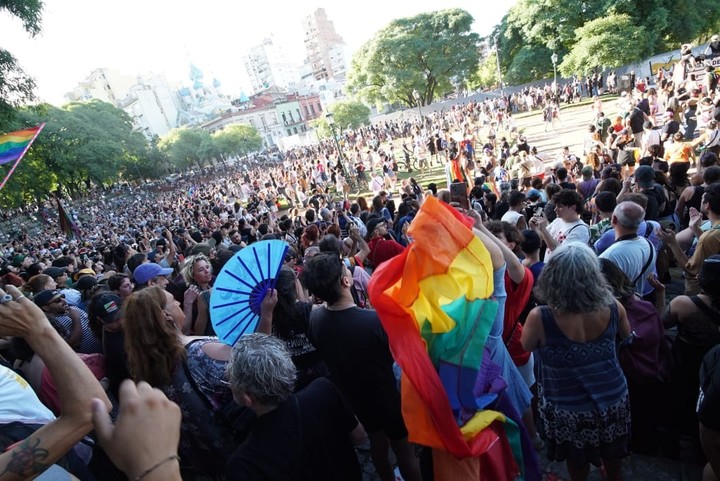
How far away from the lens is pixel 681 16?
89.1 feet

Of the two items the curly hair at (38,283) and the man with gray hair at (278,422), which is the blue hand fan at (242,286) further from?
the curly hair at (38,283)

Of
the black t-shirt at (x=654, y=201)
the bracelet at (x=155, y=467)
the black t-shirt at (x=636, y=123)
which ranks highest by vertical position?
the bracelet at (x=155, y=467)

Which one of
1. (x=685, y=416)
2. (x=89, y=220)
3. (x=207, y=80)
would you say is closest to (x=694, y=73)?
(x=685, y=416)

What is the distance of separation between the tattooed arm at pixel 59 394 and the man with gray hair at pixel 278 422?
1.83 feet

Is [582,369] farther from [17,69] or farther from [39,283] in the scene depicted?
[17,69]

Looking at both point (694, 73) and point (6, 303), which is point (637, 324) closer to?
point (6, 303)

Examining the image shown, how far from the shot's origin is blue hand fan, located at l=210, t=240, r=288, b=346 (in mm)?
A: 2514

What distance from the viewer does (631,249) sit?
2854 mm

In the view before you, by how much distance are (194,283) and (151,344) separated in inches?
76.1

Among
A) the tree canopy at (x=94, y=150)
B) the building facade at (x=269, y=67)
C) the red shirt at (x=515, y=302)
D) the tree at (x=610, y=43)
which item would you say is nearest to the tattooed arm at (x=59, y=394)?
the red shirt at (x=515, y=302)

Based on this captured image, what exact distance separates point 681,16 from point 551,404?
37.0 m

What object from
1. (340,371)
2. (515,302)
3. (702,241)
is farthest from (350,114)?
(340,371)

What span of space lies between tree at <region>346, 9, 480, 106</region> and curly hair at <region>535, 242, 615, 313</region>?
135ft

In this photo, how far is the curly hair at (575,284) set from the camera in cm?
187
